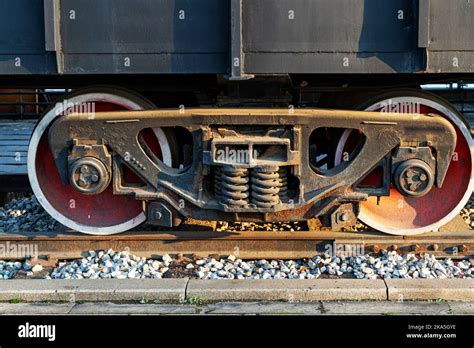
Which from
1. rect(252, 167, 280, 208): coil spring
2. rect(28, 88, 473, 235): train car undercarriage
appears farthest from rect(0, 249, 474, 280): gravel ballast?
rect(252, 167, 280, 208): coil spring

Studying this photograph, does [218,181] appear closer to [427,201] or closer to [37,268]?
[37,268]

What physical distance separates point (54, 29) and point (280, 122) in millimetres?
2125

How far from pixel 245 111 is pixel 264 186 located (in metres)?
0.70

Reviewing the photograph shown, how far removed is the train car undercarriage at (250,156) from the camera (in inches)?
202

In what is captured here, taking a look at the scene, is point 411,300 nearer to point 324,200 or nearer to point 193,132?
point 324,200

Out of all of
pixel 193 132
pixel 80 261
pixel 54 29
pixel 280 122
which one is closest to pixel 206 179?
pixel 193 132

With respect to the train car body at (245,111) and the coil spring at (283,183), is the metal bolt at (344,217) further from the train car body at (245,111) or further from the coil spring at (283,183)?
the coil spring at (283,183)

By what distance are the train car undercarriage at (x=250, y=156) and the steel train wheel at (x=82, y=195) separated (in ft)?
0.06

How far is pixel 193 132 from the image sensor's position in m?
5.21

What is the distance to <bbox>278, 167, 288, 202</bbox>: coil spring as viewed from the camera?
17.2 ft

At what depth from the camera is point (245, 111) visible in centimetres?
514

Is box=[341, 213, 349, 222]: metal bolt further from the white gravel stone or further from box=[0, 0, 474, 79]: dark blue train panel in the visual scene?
the white gravel stone

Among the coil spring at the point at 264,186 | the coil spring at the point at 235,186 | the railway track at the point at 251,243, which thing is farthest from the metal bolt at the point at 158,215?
the coil spring at the point at 264,186

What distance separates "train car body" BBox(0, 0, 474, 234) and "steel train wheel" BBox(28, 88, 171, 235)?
0.05ft
